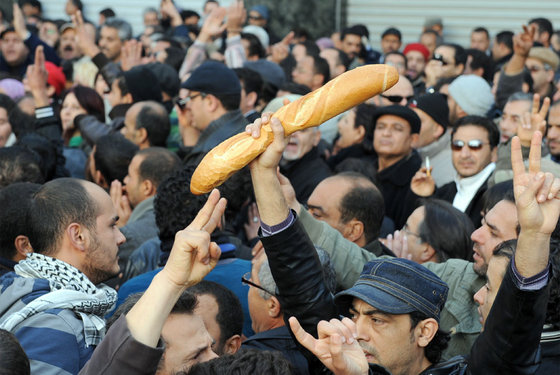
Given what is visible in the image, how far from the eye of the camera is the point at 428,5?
14.1m

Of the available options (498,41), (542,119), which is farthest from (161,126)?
(498,41)

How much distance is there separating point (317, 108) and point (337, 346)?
86 centimetres

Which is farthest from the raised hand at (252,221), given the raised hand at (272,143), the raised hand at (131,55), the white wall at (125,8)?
the white wall at (125,8)

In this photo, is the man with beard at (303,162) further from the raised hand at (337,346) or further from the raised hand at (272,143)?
the raised hand at (337,346)

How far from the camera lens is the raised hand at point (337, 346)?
2.18m

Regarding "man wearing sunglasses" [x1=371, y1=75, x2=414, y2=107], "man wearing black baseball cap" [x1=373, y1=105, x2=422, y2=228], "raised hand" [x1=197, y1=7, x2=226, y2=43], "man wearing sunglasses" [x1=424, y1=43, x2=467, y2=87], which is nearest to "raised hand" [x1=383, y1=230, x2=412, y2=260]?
"man wearing black baseball cap" [x1=373, y1=105, x2=422, y2=228]

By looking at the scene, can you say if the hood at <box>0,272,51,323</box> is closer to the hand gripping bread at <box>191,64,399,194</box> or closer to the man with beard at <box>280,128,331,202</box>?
the hand gripping bread at <box>191,64,399,194</box>

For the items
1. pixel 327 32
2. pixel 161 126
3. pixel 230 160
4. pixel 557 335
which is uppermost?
pixel 230 160

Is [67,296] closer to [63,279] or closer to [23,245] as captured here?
[63,279]

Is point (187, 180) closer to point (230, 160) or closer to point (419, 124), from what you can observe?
point (230, 160)

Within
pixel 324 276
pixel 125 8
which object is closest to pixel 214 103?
pixel 324 276

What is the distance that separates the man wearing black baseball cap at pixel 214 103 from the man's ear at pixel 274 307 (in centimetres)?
260

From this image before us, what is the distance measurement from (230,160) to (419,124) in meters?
3.77

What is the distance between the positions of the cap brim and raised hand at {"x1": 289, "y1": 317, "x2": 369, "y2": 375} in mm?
524
